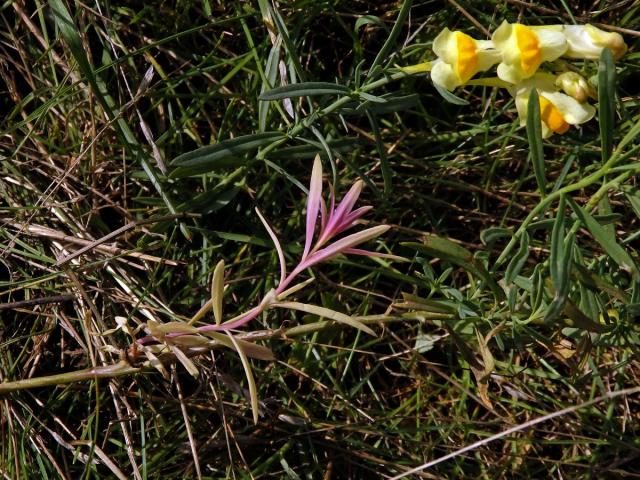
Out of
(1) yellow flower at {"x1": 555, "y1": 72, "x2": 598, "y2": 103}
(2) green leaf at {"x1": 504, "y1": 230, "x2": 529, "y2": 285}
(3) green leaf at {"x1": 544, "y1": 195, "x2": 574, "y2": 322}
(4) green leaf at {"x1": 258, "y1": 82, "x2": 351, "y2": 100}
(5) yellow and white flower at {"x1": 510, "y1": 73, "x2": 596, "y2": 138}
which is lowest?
(2) green leaf at {"x1": 504, "y1": 230, "x2": 529, "y2": 285}

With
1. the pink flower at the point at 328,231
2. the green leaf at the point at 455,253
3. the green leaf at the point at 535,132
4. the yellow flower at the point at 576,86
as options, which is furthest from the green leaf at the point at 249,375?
the yellow flower at the point at 576,86

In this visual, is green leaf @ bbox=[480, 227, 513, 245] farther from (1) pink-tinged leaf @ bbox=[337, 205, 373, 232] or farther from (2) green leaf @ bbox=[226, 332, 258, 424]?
(2) green leaf @ bbox=[226, 332, 258, 424]

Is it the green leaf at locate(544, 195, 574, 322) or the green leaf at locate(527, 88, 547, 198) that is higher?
the green leaf at locate(527, 88, 547, 198)

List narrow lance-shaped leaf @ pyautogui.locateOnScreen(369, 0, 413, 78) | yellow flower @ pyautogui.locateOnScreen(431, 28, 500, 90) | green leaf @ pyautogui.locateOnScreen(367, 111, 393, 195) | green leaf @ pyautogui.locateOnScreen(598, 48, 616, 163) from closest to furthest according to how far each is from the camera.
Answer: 1. green leaf @ pyautogui.locateOnScreen(598, 48, 616, 163)
2. yellow flower @ pyautogui.locateOnScreen(431, 28, 500, 90)
3. narrow lance-shaped leaf @ pyautogui.locateOnScreen(369, 0, 413, 78)
4. green leaf @ pyautogui.locateOnScreen(367, 111, 393, 195)

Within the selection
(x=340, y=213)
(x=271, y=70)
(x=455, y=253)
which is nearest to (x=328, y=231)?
(x=340, y=213)

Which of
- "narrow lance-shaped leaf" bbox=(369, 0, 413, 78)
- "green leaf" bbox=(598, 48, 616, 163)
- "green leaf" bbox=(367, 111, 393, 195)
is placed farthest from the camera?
"green leaf" bbox=(367, 111, 393, 195)

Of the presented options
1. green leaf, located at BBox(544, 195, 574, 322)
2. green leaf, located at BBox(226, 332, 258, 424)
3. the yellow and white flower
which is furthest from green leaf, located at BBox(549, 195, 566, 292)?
green leaf, located at BBox(226, 332, 258, 424)

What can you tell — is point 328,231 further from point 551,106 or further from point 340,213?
point 551,106
